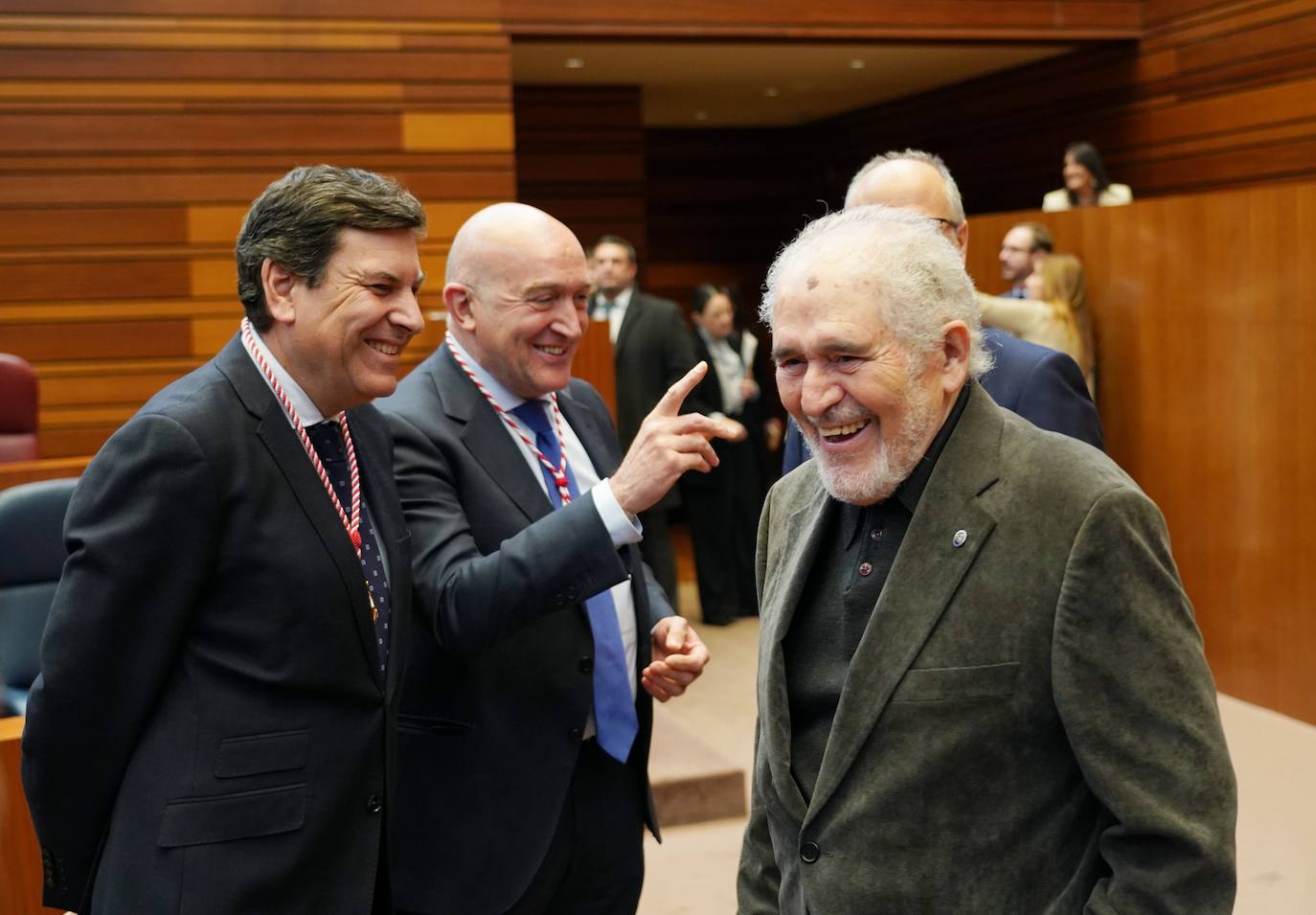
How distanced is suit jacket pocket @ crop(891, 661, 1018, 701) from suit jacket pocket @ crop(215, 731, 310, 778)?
74 cm

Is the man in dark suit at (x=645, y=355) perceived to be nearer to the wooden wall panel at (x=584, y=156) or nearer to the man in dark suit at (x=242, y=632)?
the wooden wall panel at (x=584, y=156)

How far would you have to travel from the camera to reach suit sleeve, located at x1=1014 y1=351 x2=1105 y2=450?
2.33m

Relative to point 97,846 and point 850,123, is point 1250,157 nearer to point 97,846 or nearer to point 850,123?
point 850,123

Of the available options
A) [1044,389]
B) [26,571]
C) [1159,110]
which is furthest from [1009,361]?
[1159,110]

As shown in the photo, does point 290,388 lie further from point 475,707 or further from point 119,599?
point 475,707

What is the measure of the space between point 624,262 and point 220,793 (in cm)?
522

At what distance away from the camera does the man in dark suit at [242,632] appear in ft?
5.27

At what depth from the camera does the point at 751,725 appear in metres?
5.13

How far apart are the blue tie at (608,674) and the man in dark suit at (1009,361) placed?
0.44 meters

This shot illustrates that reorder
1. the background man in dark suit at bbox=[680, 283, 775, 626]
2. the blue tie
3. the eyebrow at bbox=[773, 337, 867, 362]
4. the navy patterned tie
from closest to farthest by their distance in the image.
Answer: the eyebrow at bbox=[773, 337, 867, 362], the navy patterned tie, the blue tie, the background man in dark suit at bbox=[680, 283, 775, 626]

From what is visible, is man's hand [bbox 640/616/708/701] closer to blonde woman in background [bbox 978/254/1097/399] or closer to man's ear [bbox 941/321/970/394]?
man's ear [bbox 941/321/970/394]

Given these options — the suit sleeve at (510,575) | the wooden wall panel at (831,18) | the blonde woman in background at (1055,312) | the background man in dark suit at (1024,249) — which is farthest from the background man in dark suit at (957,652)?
the wooden wall panel at (831,18)

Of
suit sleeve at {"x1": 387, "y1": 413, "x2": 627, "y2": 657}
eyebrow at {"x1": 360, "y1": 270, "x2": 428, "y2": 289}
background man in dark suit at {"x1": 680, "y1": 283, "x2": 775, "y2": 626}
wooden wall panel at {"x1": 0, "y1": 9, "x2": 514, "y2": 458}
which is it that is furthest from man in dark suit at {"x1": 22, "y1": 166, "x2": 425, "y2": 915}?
wooden wall panel at {"x1": 0, "y1": 9, "x2": 514, "y2": 458}

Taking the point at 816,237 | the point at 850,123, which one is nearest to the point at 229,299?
the point at 816,237
